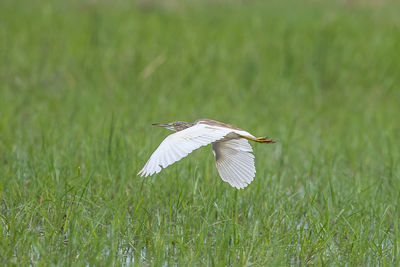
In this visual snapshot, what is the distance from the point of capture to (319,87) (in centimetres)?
785

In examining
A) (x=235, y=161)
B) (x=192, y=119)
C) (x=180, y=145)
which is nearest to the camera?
(x=180, y=145)

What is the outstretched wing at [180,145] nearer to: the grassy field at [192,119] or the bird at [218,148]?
the bird at [218,148]

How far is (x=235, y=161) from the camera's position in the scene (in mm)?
3873

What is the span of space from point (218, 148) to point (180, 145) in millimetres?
810

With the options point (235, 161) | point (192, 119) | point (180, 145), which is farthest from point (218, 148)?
point (192, 119)

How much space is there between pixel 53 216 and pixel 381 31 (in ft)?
22.8

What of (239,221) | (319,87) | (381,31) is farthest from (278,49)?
(239,221)

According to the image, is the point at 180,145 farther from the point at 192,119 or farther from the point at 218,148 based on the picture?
the point at 192,119

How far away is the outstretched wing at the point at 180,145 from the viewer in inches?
119

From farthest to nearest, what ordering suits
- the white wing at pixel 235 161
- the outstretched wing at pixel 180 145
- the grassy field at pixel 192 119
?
the white wing at pixel 235 161
the grassy field at pixel 192 119
the outstretched wing at pixel 180 145

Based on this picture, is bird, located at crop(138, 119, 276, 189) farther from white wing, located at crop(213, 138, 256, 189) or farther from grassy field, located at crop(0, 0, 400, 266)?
grassy field, located at crop(0, 0, 400, 266)

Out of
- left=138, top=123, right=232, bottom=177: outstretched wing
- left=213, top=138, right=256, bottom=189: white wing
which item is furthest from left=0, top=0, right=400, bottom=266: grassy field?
left=138, top=123, right=232, bottom=177: outstretched wing

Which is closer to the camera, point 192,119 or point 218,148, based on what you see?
point 218,148

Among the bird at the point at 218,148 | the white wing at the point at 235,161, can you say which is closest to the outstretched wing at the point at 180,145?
the bird at the point at 218,148
